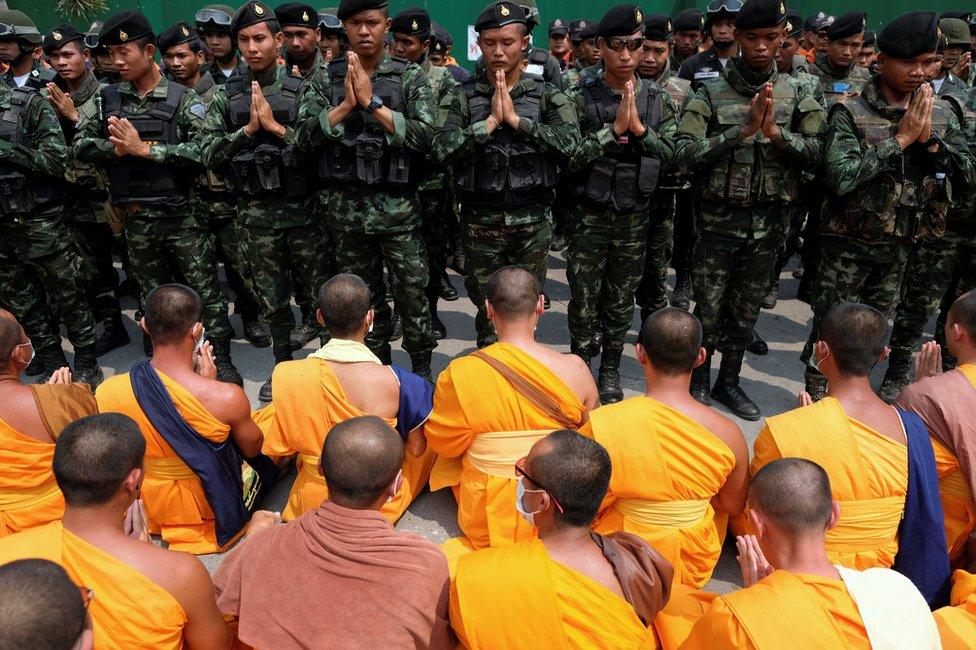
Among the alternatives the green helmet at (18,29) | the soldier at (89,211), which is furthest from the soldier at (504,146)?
the green helmet at (18,29)

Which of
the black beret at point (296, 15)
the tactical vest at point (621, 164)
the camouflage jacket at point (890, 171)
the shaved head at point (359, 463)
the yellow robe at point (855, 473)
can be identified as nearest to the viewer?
the shaved head at point (359, 463)

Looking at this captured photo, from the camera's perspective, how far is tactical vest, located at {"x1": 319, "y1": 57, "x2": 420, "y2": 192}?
5.12 metres

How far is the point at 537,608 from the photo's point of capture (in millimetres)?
2408

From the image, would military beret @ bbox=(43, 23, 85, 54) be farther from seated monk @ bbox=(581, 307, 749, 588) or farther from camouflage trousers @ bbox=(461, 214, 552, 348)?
seated monk @ bbox=(581, 307, 749, 588)

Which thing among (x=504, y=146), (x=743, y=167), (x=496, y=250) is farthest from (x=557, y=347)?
(x=743, y=167)

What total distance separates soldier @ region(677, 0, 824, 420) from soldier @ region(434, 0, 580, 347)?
1.03 metres

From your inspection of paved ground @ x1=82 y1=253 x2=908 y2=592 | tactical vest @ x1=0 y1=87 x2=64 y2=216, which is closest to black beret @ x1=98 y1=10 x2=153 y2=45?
tactical vest @ x1=0 y1=87 x2=64 y2=216

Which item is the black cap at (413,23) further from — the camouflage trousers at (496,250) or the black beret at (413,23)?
the camouflage trousers at (496,250)

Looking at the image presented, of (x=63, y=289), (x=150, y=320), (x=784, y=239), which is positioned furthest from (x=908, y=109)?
(x=63, y=289)

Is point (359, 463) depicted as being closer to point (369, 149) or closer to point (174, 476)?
point (174, 476)

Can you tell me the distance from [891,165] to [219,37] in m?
6.51

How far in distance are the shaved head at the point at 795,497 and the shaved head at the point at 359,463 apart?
1.39 metres

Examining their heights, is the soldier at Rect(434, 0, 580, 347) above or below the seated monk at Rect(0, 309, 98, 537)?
above

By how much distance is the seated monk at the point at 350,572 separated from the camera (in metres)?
2.46
